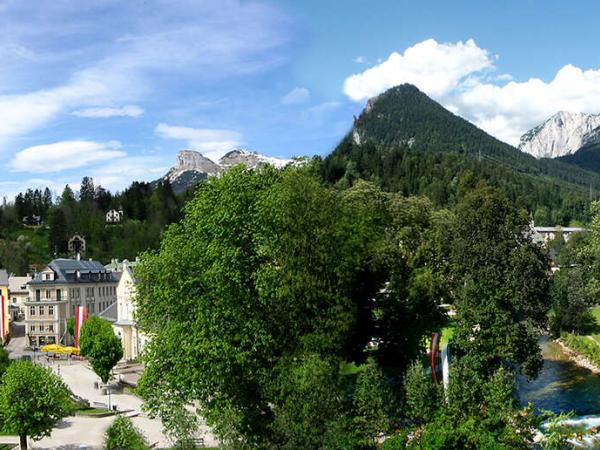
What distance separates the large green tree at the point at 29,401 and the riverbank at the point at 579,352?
39901 mm

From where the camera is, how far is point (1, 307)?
243ft

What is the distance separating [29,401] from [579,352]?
152 ft

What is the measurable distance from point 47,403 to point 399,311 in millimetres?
18387

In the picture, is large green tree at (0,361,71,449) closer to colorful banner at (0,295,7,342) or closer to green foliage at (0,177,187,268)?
Answer: colorful banner at (0,295,7,342)

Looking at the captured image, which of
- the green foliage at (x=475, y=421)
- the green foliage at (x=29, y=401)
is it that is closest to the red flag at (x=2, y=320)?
the green foliage at (x=29, y=401)

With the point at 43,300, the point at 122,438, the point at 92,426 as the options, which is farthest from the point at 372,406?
the point at 43,300

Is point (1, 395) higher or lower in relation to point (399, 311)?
lower

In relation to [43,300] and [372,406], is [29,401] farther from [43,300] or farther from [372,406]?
[43,300]

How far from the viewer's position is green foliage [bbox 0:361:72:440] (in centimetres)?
3023

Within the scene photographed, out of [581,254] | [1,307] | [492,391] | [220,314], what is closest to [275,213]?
[220,314]

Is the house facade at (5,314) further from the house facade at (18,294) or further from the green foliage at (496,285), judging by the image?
the green foliage at (496,285)

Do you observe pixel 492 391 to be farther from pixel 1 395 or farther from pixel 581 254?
pixel 581 254

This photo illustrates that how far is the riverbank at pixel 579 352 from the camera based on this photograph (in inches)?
2089

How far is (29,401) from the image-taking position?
→ 3033 cm
